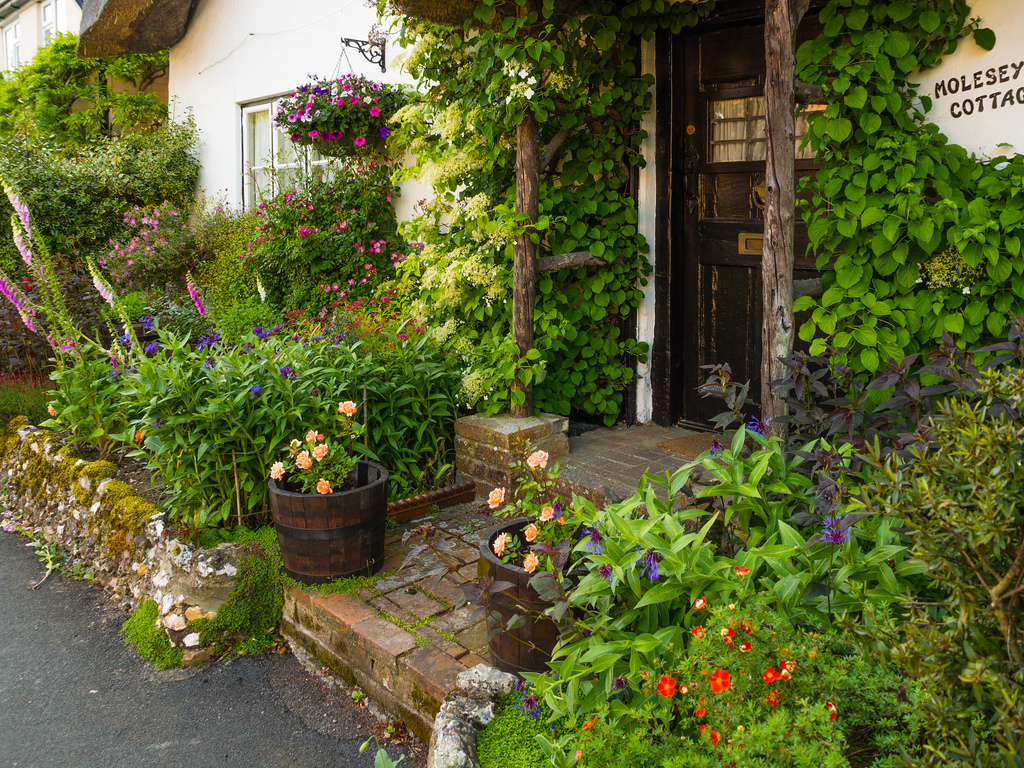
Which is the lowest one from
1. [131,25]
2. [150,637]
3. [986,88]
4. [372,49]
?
[150,637]

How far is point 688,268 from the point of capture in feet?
15.8

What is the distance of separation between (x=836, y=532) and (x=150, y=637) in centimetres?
293

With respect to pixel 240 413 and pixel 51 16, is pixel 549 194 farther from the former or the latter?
pixel 51 16

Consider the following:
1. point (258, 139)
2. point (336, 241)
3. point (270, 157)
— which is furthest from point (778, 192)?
point (258, 139)

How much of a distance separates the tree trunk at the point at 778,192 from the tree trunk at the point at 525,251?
1460 mm

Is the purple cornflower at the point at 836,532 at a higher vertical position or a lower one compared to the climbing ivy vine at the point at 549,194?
lower

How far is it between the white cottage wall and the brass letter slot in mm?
3053

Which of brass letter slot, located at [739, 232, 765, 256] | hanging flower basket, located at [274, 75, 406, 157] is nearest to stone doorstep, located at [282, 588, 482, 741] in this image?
brass letter slot, located at [739, 232, 765, 256]

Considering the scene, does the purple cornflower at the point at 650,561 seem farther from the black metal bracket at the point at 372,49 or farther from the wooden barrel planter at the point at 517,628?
the black metal bracket at the point at 372,49

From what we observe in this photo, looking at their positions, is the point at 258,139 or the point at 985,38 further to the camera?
the point at 258,139

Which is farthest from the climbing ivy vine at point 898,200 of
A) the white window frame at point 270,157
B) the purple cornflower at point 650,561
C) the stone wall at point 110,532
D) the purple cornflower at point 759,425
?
the white window frame at point 270,157

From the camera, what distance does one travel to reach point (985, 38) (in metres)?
3.26

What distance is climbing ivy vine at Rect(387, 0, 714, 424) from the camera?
437cm

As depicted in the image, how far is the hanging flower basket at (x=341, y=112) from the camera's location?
6414 millimetres
